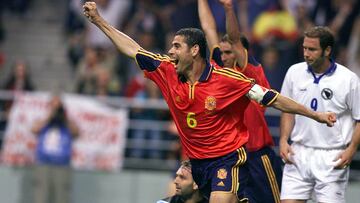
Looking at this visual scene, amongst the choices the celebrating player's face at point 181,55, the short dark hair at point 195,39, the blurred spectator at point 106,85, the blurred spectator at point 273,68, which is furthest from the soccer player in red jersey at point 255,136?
the blurred spectator at point 106,85

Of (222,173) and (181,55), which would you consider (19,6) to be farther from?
(222,173)

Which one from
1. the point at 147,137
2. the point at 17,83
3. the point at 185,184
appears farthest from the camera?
the point at 17,83

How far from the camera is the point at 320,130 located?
10789 millimetres

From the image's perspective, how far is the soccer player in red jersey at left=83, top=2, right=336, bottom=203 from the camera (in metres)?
9.97

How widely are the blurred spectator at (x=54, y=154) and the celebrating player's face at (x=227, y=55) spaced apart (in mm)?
5766

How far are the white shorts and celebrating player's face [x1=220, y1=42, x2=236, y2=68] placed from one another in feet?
3.41

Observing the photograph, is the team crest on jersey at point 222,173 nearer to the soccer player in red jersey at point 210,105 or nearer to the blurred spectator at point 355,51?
the soccer player in red jersey at point 210,105

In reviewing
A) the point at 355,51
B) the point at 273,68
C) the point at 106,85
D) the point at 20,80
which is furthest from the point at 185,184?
the point at 20,80

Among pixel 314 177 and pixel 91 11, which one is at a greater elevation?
pixel 91 11

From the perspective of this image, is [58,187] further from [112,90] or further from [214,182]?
[214,182]

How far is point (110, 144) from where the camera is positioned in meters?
16.5

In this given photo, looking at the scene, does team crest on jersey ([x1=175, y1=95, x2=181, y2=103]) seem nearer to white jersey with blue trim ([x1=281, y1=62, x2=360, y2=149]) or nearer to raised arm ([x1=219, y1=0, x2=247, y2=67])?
raised arm ([x1=219, y1=0, x2=247, y2=67])

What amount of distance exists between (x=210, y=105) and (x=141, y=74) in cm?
748

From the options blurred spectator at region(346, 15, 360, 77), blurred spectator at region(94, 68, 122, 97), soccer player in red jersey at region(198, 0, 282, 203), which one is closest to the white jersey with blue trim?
soccer player in red jersey at region(198, 0, 282, 203)
